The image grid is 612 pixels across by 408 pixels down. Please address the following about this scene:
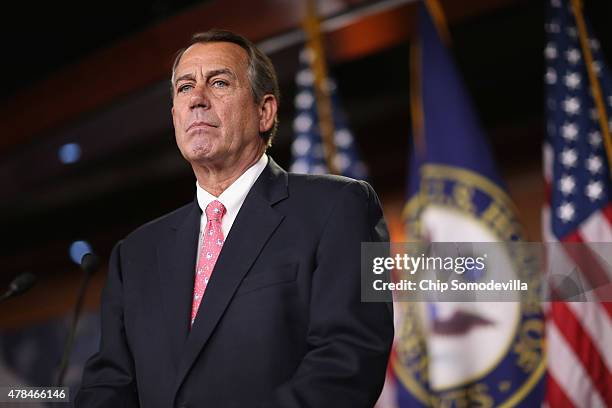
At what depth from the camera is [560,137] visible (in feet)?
9.35

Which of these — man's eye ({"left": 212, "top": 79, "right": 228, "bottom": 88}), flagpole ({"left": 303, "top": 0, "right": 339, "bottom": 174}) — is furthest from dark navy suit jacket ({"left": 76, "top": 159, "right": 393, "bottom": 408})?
flagpole ({"left": 303, "top": 0, "right": 339, "bottom": 174})

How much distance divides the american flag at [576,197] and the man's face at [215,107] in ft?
4.78

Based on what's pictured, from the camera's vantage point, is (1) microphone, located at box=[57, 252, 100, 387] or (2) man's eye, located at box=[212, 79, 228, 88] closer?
(2) man's eye, located at box=[212, 79, 228, 88]

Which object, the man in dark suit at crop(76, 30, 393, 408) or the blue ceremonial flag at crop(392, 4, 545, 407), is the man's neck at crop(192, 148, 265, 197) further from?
the blue ceremonial flag at crop(392, 4, 545, 407)

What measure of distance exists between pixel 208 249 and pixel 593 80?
195 cm

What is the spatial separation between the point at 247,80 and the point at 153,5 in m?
Result: 3.50

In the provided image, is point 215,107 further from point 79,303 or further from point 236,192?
point 79,303

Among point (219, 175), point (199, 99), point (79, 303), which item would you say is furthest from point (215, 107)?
point (79, 303)

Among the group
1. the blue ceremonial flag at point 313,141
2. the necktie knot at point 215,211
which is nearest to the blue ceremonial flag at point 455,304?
the blue ceremonial flag at point 313,141

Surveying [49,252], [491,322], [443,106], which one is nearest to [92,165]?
[49,252]

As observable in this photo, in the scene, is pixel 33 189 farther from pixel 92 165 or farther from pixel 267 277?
pixel 267 277

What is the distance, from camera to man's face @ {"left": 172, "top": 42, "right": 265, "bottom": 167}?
4.89ft

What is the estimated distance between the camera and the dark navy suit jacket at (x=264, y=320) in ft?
4.05

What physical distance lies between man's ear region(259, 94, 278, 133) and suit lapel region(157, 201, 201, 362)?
8.9 inches
